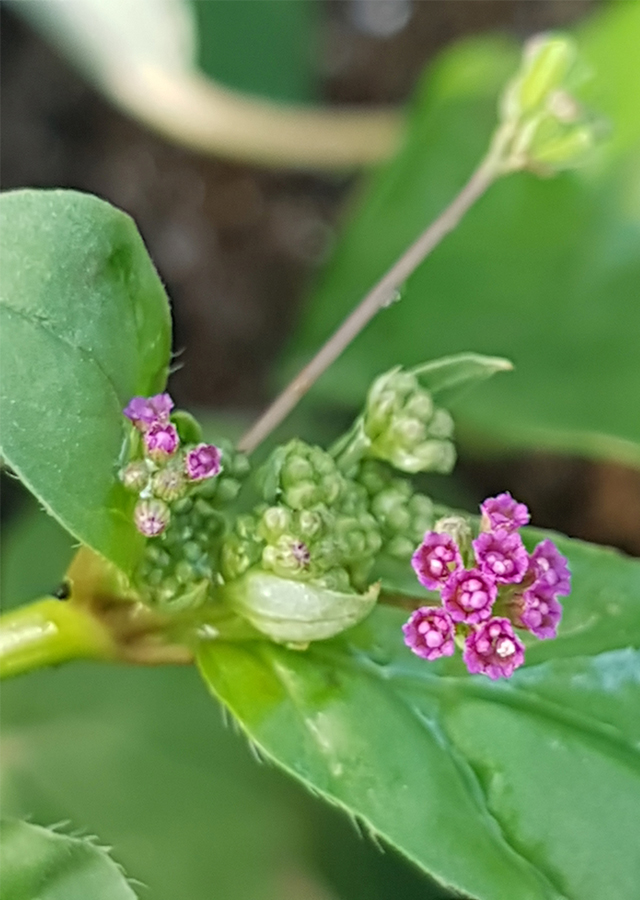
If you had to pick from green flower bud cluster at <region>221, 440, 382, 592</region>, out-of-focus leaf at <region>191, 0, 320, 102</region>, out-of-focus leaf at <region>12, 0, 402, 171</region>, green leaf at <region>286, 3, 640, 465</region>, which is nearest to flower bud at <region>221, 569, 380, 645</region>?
green flower bud cluster at <region>221, 440, 382, 592</region>

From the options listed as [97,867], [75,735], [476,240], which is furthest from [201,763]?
[476,240]

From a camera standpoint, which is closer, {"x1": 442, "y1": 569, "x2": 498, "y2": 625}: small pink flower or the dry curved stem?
{"x1": 442, "y1": 569, "x2": 498, "y2": 625}: small pink flower

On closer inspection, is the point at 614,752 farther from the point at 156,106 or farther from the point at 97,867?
the point at 156,106

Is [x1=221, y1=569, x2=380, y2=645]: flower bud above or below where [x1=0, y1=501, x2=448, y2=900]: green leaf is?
above

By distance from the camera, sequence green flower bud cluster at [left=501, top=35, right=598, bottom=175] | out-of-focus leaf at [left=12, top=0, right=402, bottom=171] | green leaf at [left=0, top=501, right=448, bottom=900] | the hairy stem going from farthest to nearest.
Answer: out-of-focus leaf at [left=12, top=0, right=402, bottom=171], green leaf at [left=0, top=501, right=448, bottom=900], green flower bud cluster at [left=501, top=35, right=598, bottom=175], the hairy stem

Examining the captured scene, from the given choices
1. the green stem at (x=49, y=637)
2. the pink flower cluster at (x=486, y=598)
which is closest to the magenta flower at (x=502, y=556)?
the pink flower cluster at (x=486, y=598)

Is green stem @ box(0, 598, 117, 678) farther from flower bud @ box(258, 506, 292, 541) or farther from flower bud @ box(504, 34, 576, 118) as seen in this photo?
flower bud @ box(504, 34, 576, 118)
